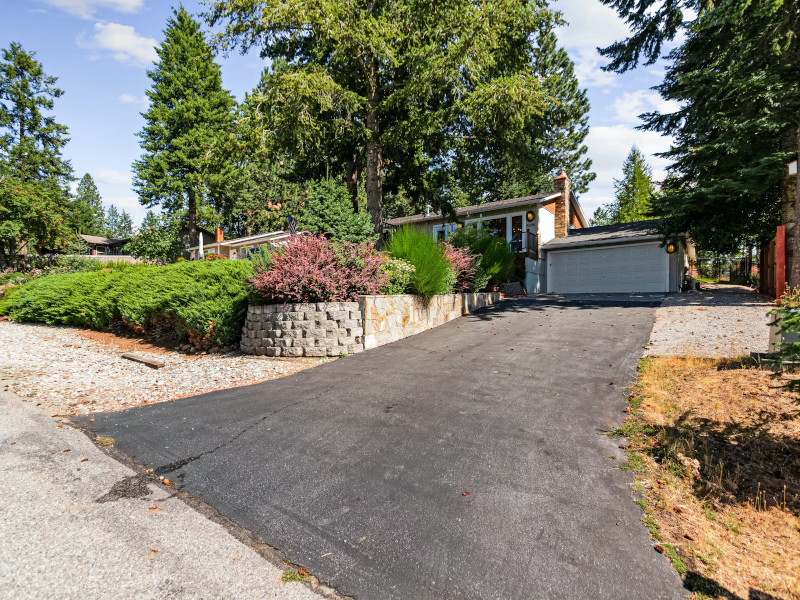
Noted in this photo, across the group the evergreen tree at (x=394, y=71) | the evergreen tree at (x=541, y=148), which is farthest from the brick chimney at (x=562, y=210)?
the evergreen tree at (x=394, y=71)

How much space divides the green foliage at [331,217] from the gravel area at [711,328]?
644cm

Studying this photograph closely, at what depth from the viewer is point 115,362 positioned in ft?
24.8

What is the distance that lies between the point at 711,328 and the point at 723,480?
20.7 feet

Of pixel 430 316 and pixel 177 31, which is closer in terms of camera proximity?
pixel 430 316

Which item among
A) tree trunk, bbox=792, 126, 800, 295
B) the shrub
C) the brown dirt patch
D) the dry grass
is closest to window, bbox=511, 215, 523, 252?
tree trunk, bbox=792, 126, 800, 295

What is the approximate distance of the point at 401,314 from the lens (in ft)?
28.5

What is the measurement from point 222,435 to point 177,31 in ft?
127

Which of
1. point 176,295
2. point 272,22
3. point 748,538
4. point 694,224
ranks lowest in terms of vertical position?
point 748,538

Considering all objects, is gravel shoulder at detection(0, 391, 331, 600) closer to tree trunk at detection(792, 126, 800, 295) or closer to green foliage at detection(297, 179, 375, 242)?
green foliage at detection(297, 179, 375, 242)

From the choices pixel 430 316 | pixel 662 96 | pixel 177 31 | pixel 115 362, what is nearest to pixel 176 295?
pixel 115 362

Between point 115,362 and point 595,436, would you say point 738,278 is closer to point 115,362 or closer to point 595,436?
point 595,436

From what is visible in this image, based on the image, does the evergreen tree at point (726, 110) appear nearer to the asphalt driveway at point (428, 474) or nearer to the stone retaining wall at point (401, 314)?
the stone retaining wall at point (401, 314)

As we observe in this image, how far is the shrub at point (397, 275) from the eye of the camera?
863 centimetres

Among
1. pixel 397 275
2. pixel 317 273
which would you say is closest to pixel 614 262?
pixel 397 275
